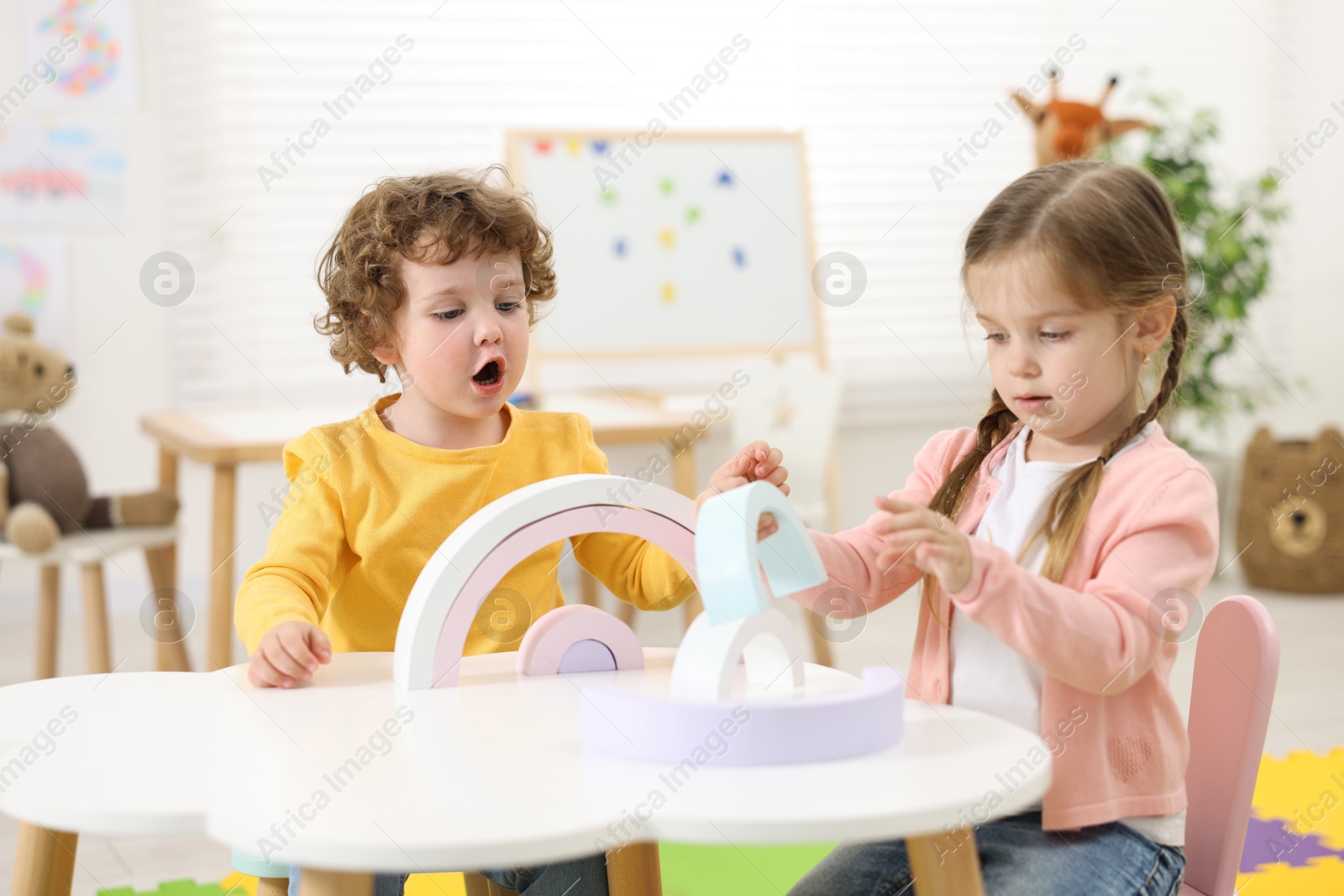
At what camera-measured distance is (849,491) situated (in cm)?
422

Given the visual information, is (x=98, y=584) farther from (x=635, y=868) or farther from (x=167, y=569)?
(x=635, y=868)

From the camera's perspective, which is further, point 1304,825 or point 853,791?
point 1304,825

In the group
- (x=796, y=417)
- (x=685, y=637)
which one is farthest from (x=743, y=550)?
(x=796, y=417)

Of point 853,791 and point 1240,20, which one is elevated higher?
point 1240,20

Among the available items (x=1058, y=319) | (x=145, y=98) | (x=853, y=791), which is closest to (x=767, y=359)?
(x=145, y=98)

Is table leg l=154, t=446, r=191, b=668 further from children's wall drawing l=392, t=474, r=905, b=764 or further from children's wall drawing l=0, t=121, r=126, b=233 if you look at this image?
children's wall drawing l=392, t=474, r=905, b=764

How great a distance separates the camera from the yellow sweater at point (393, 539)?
45.4 inches

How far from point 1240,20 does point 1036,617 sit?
4.37 meters

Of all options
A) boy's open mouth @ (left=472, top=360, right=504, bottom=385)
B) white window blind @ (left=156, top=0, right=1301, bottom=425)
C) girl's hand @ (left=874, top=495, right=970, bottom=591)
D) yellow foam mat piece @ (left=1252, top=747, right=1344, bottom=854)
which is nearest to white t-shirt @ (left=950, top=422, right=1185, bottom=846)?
girl's hand @ (left=874, top=495, right=970, bottom=591)

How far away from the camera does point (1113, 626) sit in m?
0.87

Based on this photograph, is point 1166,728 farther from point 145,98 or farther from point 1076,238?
point 145,98

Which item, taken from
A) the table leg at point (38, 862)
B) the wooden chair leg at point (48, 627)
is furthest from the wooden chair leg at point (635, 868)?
the wooden chair leg at point (48, 627)

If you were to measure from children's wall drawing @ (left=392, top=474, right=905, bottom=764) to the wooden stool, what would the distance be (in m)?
1.69

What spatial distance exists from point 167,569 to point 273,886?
1899 millimetres
